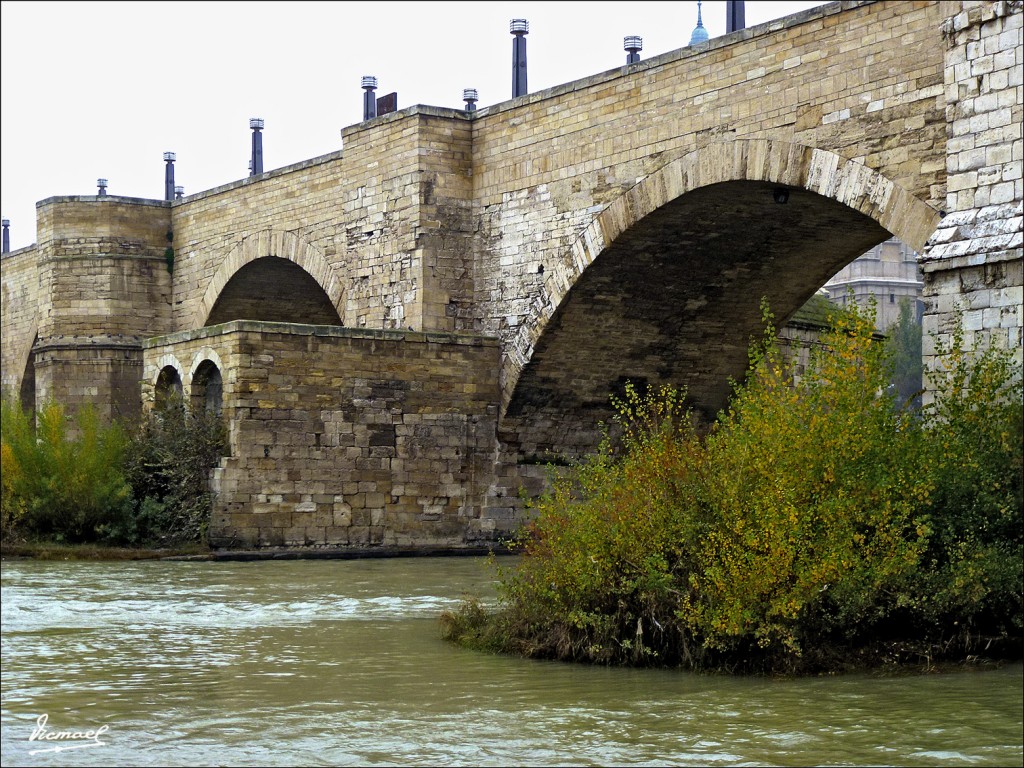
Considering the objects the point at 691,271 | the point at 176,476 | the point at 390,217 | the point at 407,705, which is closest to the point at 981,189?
the point at 691,271

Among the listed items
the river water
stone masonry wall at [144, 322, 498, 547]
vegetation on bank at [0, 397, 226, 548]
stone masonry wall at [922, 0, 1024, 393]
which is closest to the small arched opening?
stone masonry wall at [144, 322, 498, 547]

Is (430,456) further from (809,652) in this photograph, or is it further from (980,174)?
(809,652)

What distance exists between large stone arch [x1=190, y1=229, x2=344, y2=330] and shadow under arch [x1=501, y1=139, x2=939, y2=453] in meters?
3.82

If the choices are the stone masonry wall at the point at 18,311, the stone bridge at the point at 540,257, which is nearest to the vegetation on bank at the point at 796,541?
the stone bridge at the point at 540,257

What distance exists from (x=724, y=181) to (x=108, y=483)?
8.27 m

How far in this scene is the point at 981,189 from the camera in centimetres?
1265

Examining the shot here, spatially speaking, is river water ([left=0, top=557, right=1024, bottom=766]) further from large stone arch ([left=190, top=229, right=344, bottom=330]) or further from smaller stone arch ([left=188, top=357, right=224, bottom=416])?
large stone arch ([left=190, top=229, right=344, bottom=330])

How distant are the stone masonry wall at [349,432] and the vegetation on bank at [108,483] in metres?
0.45

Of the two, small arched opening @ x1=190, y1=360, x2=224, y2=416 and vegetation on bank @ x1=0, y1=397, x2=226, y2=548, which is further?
small arched opening @ x1=190, y1=360, x2=224, y2=416

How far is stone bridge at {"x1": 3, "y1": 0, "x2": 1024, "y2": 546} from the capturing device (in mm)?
15297

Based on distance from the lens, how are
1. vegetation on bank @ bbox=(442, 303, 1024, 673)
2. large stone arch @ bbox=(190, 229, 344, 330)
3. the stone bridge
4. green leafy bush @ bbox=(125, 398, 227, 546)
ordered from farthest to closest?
large stone arch @ bbox=(190, 229, 344, 330) → green leafy bush @ bbox=(125, 398, 227, 546) → the stone bridge → vegetation on bank @ bbox=(442, 303, 1024, 673)

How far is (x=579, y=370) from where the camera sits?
20297mm

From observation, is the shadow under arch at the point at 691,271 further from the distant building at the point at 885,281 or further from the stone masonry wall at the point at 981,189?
the distant building at the point at 885,281

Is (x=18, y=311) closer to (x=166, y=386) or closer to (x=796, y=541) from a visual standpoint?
(x=166, y=386)
